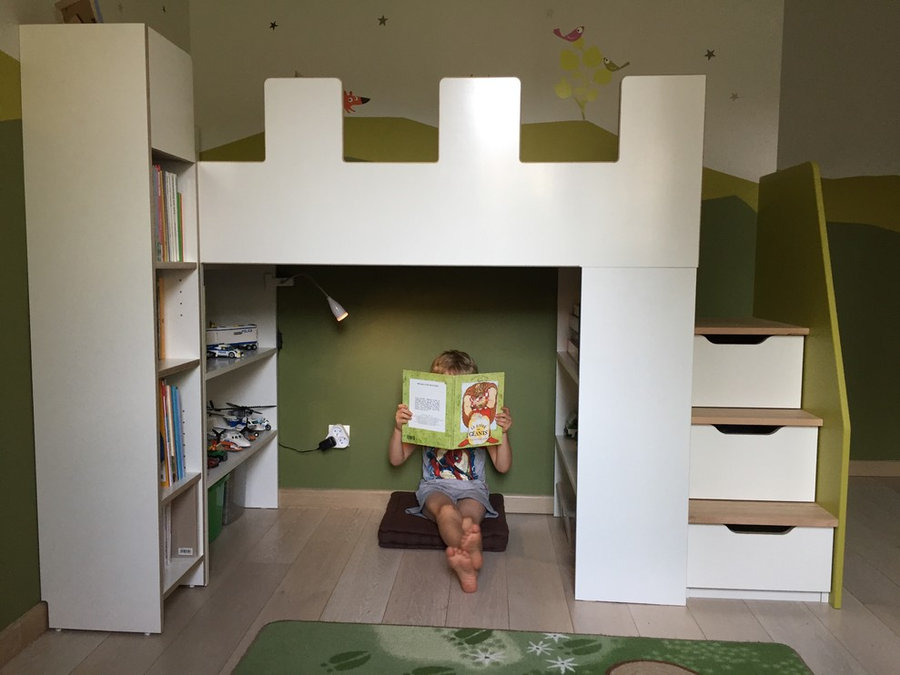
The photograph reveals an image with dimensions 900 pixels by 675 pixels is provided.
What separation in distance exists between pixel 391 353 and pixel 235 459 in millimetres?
721

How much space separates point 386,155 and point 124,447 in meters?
1.47

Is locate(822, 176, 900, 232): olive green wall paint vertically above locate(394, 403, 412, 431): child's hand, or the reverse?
locate(822, 176, 900, 232): olive green wall paint

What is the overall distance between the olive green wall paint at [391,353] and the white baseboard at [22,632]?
44.0 inches

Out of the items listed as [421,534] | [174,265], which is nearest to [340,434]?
[421,534]

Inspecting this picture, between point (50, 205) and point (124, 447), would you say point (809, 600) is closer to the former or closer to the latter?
point (124, 447)

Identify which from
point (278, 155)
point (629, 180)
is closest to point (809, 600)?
point (629, 180)

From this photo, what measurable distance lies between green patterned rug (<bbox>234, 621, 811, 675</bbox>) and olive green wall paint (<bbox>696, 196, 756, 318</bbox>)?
1359mm

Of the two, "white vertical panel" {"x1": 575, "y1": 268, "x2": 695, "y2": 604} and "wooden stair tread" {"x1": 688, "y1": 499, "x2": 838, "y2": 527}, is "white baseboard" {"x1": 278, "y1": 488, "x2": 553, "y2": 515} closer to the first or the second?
"white vertical panel" {"x1": 575, "y1": 268, "x2": 695, "y2": 604}

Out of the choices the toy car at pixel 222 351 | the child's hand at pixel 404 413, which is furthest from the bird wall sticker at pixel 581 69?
the toy car at pixel 222 351

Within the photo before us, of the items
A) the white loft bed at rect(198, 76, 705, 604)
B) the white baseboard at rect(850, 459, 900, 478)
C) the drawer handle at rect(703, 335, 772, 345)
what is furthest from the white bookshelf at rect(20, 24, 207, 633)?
the white baseboard at rect(850, 459, 900, 478)

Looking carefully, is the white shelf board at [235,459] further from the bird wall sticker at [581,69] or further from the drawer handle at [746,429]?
the bird wall sticker at [581,69]

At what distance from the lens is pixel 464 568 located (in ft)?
6.67

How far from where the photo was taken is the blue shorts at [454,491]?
2.46 meters

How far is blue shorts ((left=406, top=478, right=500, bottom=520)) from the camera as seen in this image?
2465 mm
